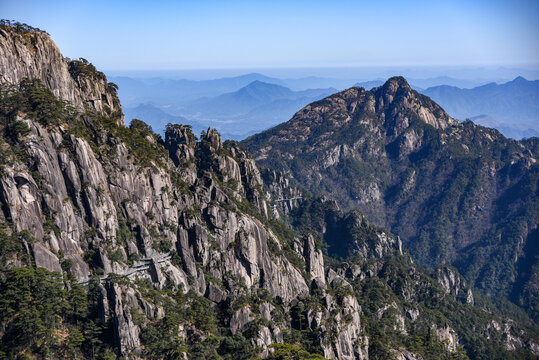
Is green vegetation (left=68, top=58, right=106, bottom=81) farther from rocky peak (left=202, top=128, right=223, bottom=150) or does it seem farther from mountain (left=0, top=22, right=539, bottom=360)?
rocky peak (left=202, top=128, right=223, bottom=150)

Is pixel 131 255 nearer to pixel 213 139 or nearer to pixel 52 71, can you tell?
pixel 52 71

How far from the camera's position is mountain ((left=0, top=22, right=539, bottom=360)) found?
66.5 m

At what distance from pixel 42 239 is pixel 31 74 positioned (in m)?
33.7

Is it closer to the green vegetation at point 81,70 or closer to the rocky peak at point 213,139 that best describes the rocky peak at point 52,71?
the green vegetation at point 81,70

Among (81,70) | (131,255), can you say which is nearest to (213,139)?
(81,70)

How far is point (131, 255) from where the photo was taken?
81.6 meters

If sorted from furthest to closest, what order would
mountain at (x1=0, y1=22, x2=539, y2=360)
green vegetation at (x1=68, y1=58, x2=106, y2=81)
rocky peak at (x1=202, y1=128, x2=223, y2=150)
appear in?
rocky peak at (x1=202, y1=128, x2=223, y2=150), green vegetation at (x1=68, y1=58, x2=106, y2=81), mountain at (x1=0, y1=22, x2=539, y2=360)

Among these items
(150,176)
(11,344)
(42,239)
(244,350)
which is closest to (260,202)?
(150,176)

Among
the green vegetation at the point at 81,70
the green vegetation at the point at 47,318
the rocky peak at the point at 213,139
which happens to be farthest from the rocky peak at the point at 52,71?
the green vegetation at the point at 47,318

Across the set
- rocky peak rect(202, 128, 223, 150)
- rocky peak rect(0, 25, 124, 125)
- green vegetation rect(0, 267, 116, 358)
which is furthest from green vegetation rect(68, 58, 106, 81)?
green vegetation rect(0, 267, 116, 358)

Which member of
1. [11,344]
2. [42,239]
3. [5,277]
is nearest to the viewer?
[11,344]

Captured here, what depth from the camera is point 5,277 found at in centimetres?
6394

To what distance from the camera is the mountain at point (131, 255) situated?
6650cm

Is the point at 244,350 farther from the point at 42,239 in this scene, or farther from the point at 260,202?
the point at 260,202
